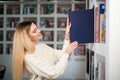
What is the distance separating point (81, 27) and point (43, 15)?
193 cm

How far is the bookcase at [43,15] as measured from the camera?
373 cm

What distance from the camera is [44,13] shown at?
149 inches

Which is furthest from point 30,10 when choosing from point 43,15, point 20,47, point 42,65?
point 42,65

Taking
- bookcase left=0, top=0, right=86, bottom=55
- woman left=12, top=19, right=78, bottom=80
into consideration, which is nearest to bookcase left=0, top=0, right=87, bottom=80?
bookcase left=0, top=0, right=86, bottom=55

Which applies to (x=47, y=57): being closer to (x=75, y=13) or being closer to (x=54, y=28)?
(x=75, y=13)

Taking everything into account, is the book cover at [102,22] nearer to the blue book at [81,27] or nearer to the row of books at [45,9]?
the blue book at [81,27]

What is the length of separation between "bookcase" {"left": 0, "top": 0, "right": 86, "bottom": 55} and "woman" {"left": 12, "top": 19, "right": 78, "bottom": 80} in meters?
1.62

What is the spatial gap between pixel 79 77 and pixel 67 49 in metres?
1.82

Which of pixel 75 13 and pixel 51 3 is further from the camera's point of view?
pixel 51 3

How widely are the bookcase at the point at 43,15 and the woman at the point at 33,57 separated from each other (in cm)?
162

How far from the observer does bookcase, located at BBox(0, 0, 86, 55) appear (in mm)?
3732

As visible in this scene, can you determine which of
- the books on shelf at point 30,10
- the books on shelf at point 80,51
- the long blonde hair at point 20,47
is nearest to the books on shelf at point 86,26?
the long blonde hair at point 20,47

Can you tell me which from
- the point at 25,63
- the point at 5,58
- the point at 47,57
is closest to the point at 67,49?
the point at 47,57

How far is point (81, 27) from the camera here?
1884mm
